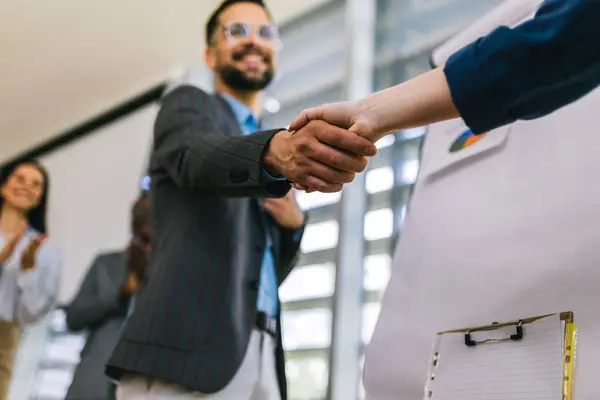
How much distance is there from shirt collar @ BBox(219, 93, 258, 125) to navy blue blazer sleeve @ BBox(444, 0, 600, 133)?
728 mm

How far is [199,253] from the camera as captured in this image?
3.76 feet

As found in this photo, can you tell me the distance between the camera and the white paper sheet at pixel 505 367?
0.72 metres

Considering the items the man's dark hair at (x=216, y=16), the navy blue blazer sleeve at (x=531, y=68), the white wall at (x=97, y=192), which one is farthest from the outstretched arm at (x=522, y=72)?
the white wall at (x=97, y=192)

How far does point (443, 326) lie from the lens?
0.91 meters

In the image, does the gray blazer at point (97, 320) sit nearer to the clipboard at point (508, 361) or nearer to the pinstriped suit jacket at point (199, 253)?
the pinstriped suit jacket at point (199, 253)

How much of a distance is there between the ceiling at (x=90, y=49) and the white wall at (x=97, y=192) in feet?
0.76

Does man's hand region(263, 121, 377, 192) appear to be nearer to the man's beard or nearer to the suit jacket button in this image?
the suit jacket button

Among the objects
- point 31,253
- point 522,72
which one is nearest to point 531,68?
point 522,72

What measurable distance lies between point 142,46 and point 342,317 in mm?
2071

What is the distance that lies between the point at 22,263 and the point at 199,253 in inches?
64.8

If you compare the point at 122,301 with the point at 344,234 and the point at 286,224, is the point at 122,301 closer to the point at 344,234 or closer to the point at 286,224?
the point at 344,234

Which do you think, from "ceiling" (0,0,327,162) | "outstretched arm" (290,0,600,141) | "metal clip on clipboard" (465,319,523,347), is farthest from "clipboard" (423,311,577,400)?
"ceiling" (0,0,327,162)

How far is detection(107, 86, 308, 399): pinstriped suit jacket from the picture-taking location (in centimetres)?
103

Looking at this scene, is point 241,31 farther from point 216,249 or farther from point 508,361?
point 508,361
